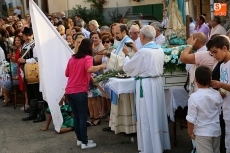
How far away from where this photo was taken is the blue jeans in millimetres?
6523

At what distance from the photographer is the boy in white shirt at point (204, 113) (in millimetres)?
4461

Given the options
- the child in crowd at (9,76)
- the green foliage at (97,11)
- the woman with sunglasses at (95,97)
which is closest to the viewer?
the woman with sunglasses at (95,97)

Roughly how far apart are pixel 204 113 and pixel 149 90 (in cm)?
155

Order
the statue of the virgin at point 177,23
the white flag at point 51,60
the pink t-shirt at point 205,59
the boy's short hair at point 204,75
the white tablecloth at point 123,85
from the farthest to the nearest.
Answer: the white flag at point 51,60 < the statue of the virgin at point 177,23 < the white tablecloth at point 123,85 < the pink t-shirt at point 205,59 < the boy's short hair at point 204,75

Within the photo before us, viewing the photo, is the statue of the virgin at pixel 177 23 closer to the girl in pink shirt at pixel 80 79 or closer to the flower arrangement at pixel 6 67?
the girl in pink shirt at pixel 80 79

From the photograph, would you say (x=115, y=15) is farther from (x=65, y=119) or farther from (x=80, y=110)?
(x=80, y=110)

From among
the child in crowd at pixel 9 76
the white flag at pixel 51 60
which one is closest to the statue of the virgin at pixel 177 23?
the white flag at pixel 51 60

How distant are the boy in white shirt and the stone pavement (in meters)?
1.84

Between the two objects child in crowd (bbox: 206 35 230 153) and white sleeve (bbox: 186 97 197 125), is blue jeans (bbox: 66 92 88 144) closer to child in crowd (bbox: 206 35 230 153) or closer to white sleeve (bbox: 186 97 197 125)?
white sleeve (bbox: 186 97 197 125)

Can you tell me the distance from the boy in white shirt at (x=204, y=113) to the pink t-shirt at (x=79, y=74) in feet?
7.76

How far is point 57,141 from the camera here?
7.44 m

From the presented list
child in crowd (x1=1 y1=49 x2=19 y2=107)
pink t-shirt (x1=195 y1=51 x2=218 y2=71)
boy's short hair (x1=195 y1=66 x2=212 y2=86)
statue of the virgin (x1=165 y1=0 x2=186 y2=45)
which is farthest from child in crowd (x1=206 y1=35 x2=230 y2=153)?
child in crowd (x1=1 y1=49 x2=19 y2=107)

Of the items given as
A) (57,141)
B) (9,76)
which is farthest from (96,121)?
(9,76)

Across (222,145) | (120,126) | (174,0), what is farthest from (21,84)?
(222,145)
